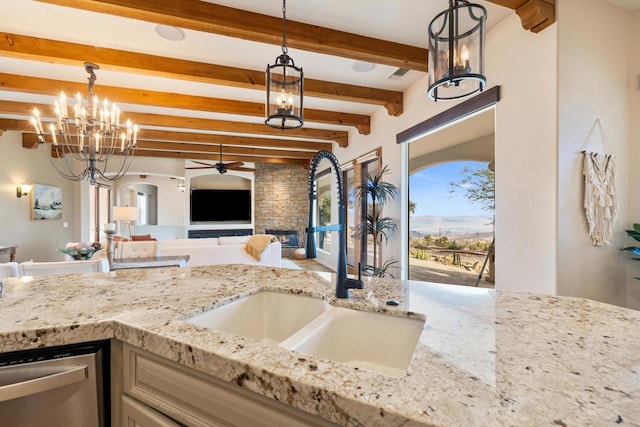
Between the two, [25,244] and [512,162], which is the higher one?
[512,162]

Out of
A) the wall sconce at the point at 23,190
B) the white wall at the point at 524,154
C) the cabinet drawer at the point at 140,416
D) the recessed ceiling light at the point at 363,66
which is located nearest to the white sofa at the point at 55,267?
the cabinet drawer at the point at 140,416

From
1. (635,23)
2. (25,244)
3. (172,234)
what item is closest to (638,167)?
(635,23)

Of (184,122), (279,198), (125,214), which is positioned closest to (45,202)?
(125,214)

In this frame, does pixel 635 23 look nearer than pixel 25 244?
Yes

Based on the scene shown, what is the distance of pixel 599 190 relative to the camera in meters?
1.94

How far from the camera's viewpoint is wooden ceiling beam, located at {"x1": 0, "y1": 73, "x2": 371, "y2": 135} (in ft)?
10.3

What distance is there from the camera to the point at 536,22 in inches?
74.8

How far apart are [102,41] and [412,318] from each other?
3318 mm

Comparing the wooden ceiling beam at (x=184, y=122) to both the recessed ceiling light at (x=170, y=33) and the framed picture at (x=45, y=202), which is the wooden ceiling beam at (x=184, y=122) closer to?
the framed picture at (x=45, y=202)

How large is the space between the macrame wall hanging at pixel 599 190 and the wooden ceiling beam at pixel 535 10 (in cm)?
79

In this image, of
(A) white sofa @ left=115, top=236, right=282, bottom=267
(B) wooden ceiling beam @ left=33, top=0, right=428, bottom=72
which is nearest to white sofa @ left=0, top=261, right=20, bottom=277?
(A) white sofa @ left=115, top=236, right=282, bottom=267

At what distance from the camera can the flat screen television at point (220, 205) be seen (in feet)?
25.9

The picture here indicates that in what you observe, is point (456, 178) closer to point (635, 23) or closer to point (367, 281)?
point (635, 23)

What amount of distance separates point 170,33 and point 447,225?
3.20 m
